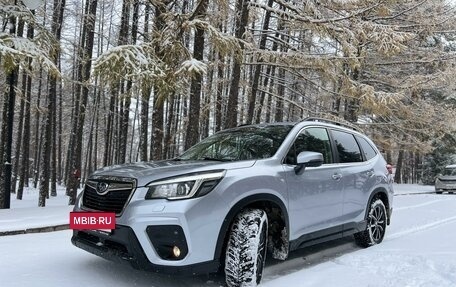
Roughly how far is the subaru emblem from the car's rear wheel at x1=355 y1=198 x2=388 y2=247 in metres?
3.81

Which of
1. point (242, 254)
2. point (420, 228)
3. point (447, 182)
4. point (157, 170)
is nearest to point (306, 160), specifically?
point (242, 254)

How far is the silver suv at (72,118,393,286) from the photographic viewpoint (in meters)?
3.76

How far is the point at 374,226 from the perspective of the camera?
21.1 feet

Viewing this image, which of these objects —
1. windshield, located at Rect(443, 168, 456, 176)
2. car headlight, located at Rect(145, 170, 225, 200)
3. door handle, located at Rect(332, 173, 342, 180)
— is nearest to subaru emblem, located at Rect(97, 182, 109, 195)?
car headlight, located at Rect(145, 170, 225, 200)

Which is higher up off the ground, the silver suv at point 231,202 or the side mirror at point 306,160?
the side mirror at point 306,160

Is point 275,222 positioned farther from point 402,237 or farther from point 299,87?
point 299,87

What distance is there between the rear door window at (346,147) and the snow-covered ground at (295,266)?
130 centimetres

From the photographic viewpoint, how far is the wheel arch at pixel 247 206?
395 centimetres

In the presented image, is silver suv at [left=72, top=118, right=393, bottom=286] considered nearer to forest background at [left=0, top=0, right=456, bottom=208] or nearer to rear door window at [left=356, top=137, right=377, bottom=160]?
rear door window at [left=356, top=137, right=377, bottom=160]

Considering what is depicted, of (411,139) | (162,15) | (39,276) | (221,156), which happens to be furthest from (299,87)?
(39,276)

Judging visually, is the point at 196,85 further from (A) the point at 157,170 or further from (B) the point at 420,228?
(A) the point at 157,170

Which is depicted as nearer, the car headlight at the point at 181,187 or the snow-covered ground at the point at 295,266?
the car headlight at the point at 181,187

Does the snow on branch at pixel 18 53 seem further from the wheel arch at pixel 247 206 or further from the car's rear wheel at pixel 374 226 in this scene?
the car's rear wheel at pixel 374 226

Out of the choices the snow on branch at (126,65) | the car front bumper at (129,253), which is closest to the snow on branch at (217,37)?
the snow on branch at (126,65)
